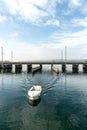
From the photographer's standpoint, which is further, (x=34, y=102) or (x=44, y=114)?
(x=34, y=102)

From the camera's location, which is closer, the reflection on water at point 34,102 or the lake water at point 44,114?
the lake water at point 44,114

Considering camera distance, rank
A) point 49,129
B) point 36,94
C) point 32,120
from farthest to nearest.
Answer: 1. point 36,94
2. point 32,120
3. point 49,129

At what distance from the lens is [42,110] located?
118 ft

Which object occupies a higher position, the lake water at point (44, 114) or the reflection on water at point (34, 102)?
the reflection on water at point (34, 102)

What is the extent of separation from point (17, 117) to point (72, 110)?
10.3m

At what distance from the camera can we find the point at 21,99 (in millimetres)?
45156

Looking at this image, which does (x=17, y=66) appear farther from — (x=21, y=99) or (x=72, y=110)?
(x=72, y=110)

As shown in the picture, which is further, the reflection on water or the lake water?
the reflection on water

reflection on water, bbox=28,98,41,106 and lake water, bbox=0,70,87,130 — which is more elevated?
reflection on water, bbox=28,98,41,106

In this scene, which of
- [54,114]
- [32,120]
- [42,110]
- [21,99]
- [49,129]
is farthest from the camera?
[21,99]

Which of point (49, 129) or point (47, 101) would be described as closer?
point (49, 129)

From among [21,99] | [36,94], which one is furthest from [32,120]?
[21,99]

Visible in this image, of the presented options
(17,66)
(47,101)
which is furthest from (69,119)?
(17,66)

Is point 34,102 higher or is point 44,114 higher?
point 34,102
